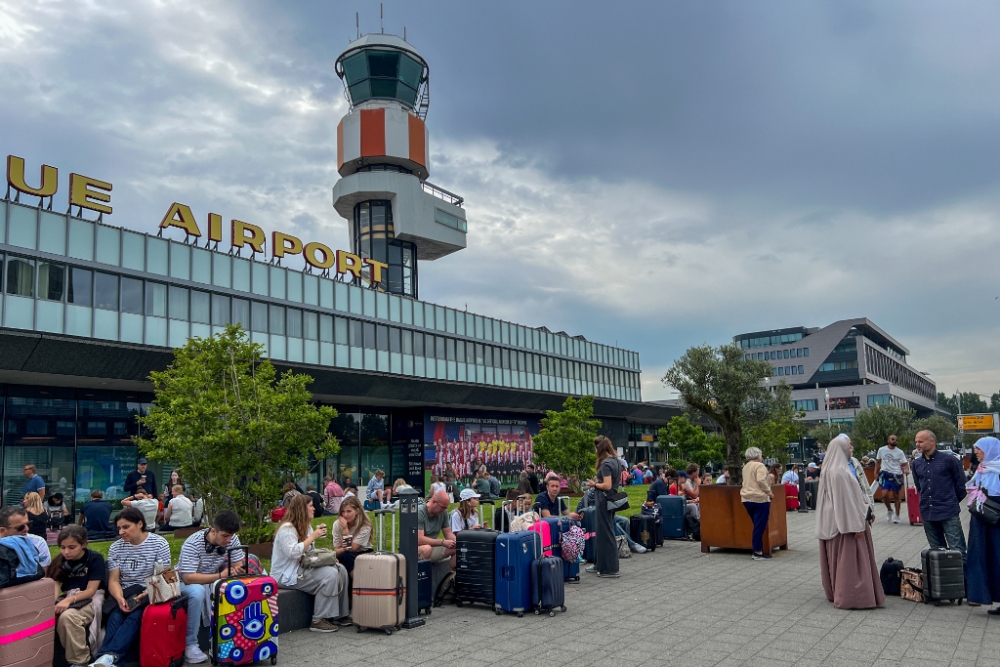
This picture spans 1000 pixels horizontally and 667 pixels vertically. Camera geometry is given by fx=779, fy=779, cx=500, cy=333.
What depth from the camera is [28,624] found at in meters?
6.07

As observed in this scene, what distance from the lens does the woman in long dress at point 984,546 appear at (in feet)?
27.6

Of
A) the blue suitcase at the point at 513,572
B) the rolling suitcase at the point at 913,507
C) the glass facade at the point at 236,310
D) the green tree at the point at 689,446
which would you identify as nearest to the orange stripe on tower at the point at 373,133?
the glass facade at the point at 236,310

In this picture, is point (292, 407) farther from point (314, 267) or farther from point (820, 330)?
point (820, 330)

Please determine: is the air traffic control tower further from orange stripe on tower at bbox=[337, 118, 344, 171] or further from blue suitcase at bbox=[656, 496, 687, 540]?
blue suitcase at bbox=[656, 496, 687, 540]

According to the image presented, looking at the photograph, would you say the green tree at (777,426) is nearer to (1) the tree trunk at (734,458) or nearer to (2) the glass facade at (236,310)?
(1) the tree trunk at (734,458)

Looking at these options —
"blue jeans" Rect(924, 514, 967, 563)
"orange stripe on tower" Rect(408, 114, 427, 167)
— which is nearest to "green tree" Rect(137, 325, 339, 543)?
"blue jeans" Rect(924, 514, 967, 563)

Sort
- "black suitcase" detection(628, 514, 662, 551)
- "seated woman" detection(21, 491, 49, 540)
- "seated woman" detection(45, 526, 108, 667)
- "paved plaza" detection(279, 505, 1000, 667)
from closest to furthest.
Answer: "seated woman" detection(45, 526, 108, 667)
"paved plaza" detection(279, 505, 1000, 667)
"seated woman" detection(21, 491, 49, 540)
"black suitcase" detection(628, 514, 662, 551)

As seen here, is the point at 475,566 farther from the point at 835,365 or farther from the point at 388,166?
the point at 835,365

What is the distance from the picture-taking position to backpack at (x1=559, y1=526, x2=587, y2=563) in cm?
1087

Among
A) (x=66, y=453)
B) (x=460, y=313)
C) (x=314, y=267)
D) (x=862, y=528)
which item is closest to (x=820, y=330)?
(x=460, y=313)

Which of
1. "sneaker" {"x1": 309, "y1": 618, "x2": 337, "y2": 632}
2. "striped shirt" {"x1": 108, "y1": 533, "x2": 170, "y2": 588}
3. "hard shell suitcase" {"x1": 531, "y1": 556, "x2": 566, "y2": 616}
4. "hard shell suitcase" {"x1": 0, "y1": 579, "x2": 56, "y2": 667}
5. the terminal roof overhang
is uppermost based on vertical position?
the terminal roof overhang

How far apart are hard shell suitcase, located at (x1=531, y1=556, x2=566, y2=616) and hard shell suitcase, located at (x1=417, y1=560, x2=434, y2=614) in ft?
3.94

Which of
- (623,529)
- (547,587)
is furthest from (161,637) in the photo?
(623,529)

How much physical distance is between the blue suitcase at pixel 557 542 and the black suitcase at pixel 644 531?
384cm
